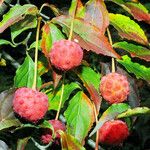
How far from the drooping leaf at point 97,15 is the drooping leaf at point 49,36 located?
7cm

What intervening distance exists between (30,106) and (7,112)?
10 centimetres

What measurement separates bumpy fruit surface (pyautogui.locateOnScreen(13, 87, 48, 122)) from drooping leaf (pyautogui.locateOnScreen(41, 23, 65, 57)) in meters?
0.11

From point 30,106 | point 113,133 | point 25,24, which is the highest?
point 25,24

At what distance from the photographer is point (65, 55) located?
2.77ft

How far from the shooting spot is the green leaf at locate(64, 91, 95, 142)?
98 cm

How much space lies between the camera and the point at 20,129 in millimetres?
963

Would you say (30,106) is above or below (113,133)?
above

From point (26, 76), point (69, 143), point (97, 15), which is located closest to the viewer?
point (69, 143)

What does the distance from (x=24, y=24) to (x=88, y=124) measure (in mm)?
256

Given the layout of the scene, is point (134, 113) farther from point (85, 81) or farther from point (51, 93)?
point (51, 93)

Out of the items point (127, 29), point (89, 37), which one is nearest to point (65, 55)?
point (89, 37)

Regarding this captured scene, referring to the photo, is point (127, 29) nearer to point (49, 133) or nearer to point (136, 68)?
point (136, 68)

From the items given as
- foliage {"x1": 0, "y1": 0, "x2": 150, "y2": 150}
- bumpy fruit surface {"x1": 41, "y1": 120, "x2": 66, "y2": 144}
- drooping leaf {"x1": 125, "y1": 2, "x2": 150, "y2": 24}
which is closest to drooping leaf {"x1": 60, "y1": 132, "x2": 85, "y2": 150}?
foliage {"x1": 0, "y1": 0, "x2": 150, "y2": 150}

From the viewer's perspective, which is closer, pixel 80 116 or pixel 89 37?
pixel 89 37
